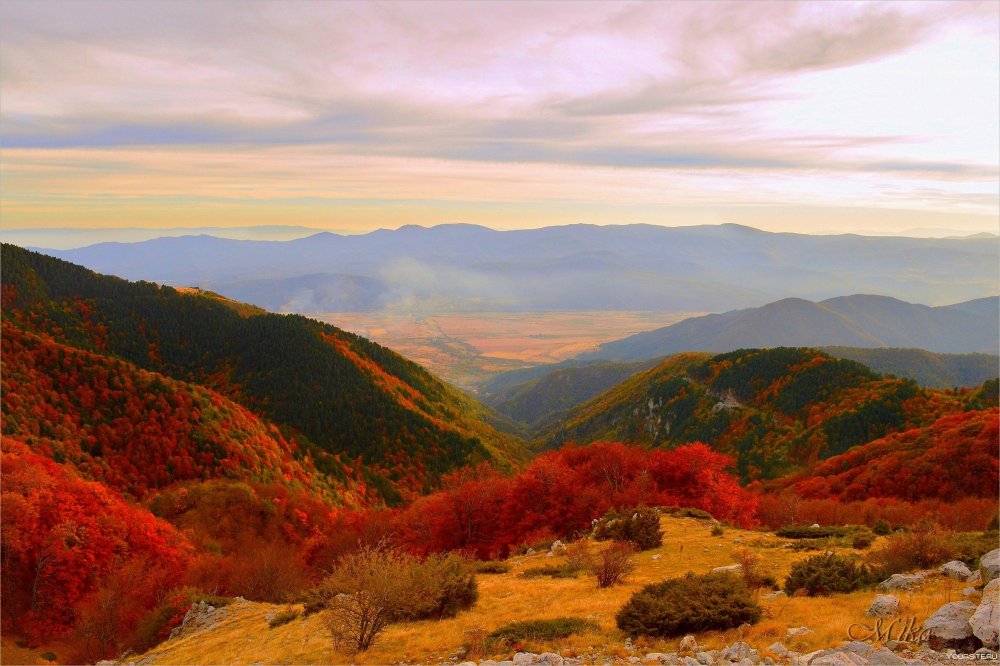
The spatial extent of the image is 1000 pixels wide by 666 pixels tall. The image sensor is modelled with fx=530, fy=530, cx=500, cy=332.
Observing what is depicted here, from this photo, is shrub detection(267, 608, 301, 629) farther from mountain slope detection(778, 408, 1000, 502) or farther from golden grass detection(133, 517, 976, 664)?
mountain slope detection(778, 408, 1000, 502)

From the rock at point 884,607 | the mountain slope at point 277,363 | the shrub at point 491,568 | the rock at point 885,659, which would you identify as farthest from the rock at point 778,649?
the mountain slope at point 277,363

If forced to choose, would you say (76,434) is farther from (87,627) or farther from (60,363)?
(87,627)

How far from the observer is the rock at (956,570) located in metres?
17.7

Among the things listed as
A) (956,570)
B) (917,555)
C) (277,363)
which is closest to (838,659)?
(956,570)

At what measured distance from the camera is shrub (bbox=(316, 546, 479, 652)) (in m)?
19.1

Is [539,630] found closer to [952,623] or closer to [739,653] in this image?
[739,653]

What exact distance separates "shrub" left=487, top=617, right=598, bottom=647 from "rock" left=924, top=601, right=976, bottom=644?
31.7ft

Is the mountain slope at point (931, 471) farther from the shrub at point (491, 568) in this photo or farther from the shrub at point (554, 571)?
the shrub at point (491, 568)

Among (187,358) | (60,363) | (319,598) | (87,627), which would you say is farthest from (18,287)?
(319,598)

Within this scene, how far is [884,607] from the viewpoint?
15383 mm

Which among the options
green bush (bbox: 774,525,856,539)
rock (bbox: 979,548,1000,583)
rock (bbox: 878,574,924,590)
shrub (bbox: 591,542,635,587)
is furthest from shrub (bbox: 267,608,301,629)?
green bush (bbox: 774,525,856,539)

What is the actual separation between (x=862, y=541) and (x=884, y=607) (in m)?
13.9

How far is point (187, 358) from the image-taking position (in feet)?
487

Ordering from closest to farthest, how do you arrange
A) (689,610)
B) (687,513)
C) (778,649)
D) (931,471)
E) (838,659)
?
1. (838,659)
2. (778,649)
3. (689,610)
4. (687,513)
5. (931,471)
